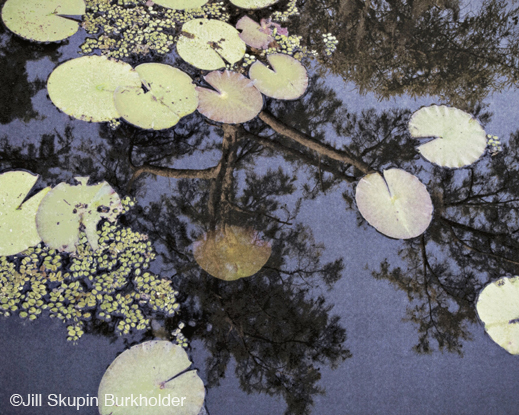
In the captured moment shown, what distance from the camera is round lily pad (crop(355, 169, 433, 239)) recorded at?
1680 mm

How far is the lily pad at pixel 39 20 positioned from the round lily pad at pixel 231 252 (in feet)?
4.99

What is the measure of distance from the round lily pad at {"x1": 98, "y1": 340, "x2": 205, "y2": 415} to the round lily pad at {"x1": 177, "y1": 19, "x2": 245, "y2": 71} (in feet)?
4.85

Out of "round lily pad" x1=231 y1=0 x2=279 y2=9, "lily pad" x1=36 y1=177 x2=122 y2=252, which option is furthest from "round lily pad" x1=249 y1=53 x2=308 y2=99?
"lily pad" x1=36 y1=177 x2=122 y2=252

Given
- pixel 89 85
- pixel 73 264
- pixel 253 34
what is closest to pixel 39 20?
pixel 89 85

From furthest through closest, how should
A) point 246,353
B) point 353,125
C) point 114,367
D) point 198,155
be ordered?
point 353,125 → point 198,155 → point 246,353 → point 114,367

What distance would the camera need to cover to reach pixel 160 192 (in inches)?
68.5

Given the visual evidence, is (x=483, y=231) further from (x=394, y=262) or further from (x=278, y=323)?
(x=278, y=323)

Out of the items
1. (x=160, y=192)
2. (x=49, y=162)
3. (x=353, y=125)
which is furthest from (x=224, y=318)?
(x=353, y=125)

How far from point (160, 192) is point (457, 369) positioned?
1.47m

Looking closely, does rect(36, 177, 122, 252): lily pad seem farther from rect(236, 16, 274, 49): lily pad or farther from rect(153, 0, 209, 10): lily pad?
rect(153, 0, 209, 10): lily pad

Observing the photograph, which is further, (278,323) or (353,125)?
(353,125)

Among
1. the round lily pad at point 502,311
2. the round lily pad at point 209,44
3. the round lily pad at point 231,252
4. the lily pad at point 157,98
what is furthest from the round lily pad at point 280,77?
the round lily pad at point 502,311

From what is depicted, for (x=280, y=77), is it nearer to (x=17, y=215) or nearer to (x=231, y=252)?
(x=231, y=252)

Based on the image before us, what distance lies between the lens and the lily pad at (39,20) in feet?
6.91
